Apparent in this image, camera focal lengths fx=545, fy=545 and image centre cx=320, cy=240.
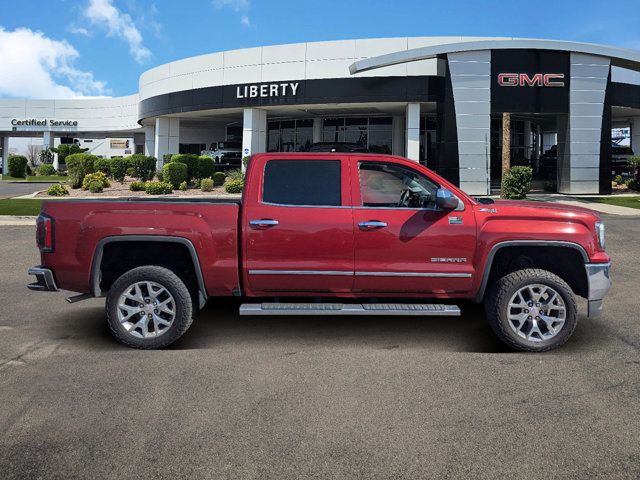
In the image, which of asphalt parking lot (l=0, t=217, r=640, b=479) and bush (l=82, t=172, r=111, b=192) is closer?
asphalt parking lot (l=0, t=217, r=640, b=479)

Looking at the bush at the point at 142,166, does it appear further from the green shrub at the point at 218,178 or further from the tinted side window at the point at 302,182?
the tinted side window at the point at 302,182

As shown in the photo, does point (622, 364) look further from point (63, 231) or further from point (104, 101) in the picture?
point (104, 101)

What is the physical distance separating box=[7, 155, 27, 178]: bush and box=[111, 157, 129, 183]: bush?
23817 mm

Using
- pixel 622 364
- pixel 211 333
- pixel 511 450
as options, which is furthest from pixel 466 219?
pixel 211 333

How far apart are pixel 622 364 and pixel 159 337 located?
412 cm

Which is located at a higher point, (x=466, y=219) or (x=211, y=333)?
(x=466, y=219)

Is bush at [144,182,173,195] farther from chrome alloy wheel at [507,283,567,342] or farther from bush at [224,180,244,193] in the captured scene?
chrome alloy wheel at [507,283,567,342]

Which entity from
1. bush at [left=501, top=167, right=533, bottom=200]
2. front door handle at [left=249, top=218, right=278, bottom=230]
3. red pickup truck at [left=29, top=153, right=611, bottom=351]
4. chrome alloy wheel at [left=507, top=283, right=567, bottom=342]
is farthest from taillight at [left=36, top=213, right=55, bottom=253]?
bush at [left=501, top=167, right=533, bottom=200]

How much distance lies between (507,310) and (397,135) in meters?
34.2

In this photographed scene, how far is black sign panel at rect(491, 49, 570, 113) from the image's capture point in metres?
26.5

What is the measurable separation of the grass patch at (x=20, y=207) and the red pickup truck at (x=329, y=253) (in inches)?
570

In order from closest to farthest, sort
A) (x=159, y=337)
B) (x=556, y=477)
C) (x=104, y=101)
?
1. (x=556, y=477)
2. (x=159, y=337)
3. (x=104, y=101)

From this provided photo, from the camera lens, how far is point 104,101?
62.9 m

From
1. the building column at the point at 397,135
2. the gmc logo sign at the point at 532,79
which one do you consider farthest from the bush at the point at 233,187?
the building column at the point at 397,135
